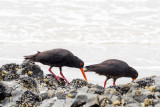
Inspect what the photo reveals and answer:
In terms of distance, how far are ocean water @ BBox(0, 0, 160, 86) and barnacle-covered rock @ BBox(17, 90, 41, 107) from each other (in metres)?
3.25

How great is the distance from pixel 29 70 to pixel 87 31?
8.72 metres

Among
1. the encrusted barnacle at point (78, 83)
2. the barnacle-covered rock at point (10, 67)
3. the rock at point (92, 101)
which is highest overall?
the rock at point (92, 101)

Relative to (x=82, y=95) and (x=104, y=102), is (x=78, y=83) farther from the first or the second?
(x=104, y=102)

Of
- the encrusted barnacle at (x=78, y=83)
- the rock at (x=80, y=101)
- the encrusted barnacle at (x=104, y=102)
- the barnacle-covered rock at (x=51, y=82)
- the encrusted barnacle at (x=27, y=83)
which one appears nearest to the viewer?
the encrusted barnacle at (x=104, y=102)

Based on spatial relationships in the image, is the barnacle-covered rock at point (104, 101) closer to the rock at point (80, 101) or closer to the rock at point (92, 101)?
the rock at point (92, 101)

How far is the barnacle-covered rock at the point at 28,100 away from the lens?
14.5ft

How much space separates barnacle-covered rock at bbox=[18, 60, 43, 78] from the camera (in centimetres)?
605

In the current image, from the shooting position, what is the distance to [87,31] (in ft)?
48.0

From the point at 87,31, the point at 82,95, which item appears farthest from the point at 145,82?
the point at 87,31

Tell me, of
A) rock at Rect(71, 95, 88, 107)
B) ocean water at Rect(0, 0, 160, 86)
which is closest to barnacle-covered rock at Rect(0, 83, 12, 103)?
rock at Rect(71, 95, 88, 107)

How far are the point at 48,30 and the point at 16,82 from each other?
975cm

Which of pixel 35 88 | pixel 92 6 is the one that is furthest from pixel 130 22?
pixel 35 88

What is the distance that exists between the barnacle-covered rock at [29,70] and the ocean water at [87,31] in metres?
1.69

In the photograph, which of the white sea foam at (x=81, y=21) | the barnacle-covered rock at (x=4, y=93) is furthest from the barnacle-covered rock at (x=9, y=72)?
the white sea foam at (x=81, y=21)
